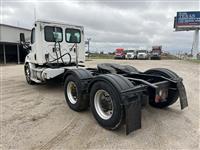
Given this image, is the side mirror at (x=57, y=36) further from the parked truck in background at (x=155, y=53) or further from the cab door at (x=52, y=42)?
the parked truck in background at (x=155, y=53)

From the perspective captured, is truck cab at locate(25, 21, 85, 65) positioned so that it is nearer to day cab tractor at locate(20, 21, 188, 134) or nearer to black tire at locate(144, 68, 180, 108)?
day cab tractor at locate(20, 21, 188, 134)

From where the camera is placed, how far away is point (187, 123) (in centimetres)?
383

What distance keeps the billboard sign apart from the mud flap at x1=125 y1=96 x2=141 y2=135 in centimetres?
4359

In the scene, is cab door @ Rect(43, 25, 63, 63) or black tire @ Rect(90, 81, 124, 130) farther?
cab door @ Rect(43, 25, 63, 63)

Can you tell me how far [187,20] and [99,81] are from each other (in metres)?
43.8

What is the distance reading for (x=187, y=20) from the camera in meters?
40.3

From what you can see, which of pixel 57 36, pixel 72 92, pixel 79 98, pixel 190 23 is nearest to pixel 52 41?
pixel 57 36

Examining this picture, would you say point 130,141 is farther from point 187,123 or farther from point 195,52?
point 195,52

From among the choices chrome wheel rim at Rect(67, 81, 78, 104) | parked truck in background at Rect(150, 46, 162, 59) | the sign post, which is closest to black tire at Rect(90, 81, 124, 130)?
chrome wheel rim at Rect(67, 81, 78, 104)

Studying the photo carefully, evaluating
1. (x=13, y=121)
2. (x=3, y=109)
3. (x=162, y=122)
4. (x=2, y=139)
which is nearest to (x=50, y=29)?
(x=3, y=109)

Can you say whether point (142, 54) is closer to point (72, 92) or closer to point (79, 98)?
point (72, 92)

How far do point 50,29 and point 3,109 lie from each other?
10.8 feet

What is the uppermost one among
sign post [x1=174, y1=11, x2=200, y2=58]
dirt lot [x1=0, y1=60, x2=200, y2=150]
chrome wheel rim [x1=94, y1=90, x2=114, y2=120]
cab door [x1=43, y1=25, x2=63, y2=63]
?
sign post [x1=174, y1=11, x2=200, y2=58]

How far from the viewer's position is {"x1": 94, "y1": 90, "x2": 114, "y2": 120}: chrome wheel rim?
12.1 feet
